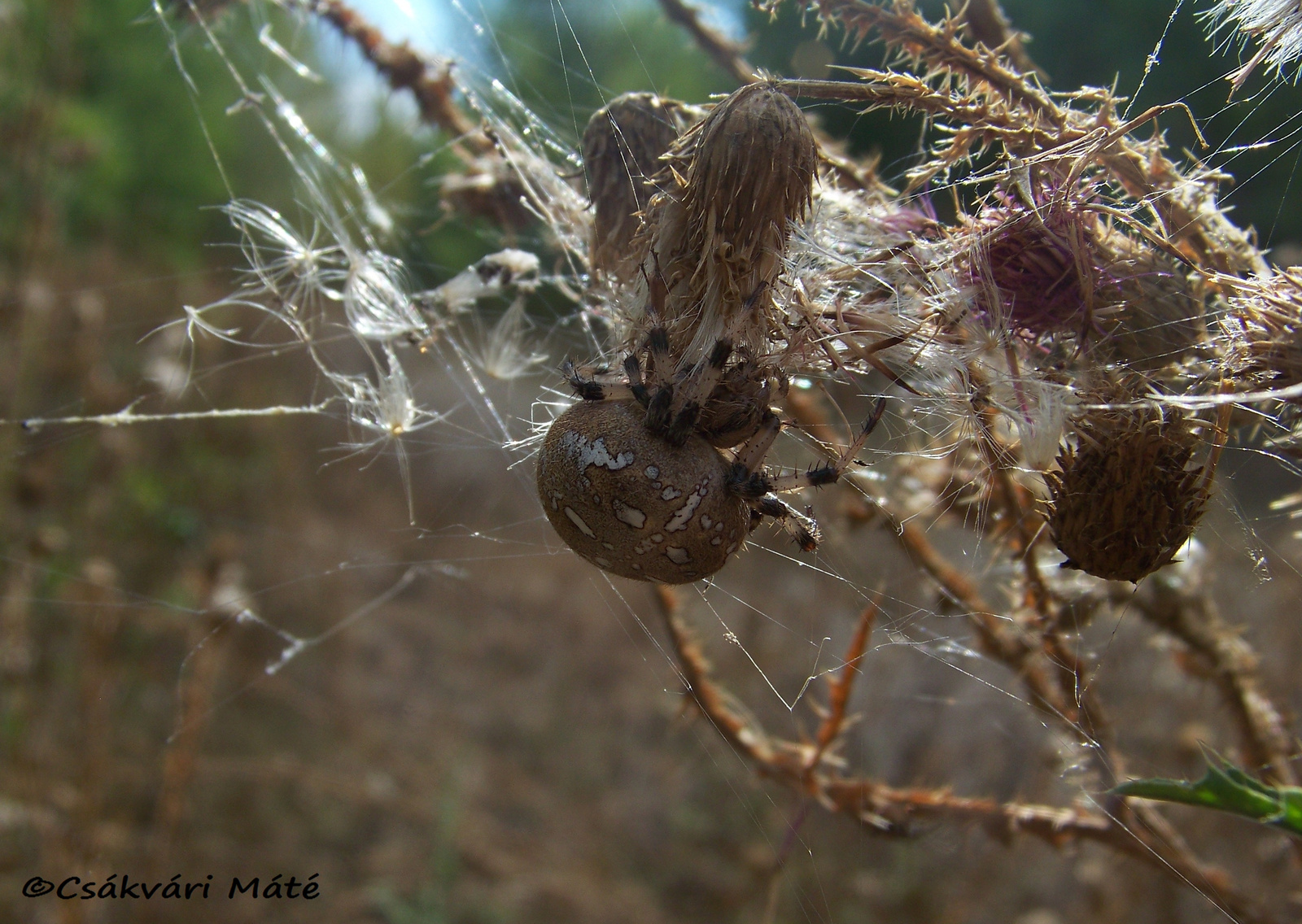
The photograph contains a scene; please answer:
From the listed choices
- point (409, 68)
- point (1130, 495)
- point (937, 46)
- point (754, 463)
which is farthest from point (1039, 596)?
point (409, 68)

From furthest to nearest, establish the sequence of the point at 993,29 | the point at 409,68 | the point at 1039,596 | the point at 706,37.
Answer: the point at 409,68
the point at 706,37
the point at 993,29
the point at 1039,596

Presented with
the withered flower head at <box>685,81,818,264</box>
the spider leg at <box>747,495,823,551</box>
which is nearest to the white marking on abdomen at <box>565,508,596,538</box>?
the spider leg at <box>747,495,823,551</box>

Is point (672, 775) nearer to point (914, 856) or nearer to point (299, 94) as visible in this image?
point (914, 856)

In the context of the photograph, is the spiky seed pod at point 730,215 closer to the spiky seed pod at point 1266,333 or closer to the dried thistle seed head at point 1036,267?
the dried thistle seed head at point 1036,267

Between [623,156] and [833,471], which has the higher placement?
[623,156]

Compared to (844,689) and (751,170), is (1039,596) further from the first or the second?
(751,170)
